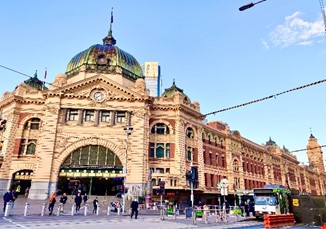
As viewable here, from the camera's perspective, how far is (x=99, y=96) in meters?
41.7

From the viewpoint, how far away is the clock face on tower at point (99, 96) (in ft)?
136

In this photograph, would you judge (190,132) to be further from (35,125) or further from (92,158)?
(35,125)

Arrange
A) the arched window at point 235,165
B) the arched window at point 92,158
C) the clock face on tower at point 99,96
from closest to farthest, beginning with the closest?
the arched window at point 92,158 → the clock face on tower at point 99,96 → the arched window at point 235,165

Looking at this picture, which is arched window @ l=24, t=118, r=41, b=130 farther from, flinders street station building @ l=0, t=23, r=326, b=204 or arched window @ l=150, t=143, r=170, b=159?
arched window @ l=150, t=143, r=170, b=159

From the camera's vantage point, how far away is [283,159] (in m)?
76.6

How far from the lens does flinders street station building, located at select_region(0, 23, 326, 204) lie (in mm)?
38000

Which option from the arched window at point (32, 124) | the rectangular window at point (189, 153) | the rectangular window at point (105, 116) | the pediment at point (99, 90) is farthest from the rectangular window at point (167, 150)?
the arched window at point (32, 124)

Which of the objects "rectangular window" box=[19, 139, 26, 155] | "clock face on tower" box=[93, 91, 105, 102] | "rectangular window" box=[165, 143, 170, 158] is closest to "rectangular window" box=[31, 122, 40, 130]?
"rectangular window" box=[19, 139, 26, 155]

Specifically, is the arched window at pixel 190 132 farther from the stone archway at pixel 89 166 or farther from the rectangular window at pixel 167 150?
the stone archway at pixel 89 166

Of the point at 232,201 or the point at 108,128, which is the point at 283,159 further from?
the point at 108,128

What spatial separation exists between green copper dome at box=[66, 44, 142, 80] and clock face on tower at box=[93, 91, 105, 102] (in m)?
6.93

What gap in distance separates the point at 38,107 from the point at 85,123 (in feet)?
26.5

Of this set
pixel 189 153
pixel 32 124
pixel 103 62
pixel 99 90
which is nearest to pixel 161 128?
pixel 189 153

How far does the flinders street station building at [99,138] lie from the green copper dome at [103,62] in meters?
0.20
